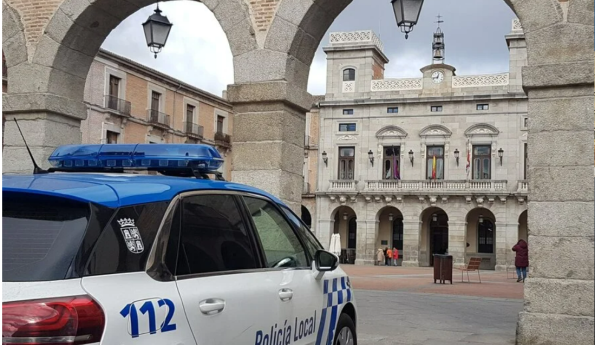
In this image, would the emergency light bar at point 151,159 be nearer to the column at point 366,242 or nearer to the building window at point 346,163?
the column at point 366,242

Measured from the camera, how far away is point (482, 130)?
41.2 m

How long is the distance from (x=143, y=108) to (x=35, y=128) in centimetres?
2650

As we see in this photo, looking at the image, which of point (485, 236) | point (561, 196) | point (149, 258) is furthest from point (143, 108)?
point (149, 258)

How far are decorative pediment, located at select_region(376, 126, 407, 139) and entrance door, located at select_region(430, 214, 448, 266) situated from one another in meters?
5.56

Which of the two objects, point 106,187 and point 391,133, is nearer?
point 106,187

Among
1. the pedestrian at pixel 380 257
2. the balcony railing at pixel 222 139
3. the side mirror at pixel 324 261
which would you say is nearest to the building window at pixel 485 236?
the pedestrian at pixel 380 257

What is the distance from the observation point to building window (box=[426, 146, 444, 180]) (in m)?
41.8

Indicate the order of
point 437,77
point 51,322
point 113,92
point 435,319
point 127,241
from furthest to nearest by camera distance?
point 437,77 → point 113,92 → point 435,319 → point 127,241 → point 51,322

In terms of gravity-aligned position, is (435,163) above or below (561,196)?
above

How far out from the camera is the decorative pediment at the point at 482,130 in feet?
134

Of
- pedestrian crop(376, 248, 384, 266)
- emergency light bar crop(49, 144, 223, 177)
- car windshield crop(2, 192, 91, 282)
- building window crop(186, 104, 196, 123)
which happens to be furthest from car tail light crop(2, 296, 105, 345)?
pedestrian crop(376, 248, 384, 266)

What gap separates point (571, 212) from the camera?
24.4 feet

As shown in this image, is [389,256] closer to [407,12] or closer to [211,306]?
[407,12]

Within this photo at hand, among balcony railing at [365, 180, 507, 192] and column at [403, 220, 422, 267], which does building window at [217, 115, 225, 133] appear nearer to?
balcony railing at [365, 180, 507, 192]
